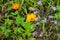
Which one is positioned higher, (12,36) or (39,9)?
(39,9)

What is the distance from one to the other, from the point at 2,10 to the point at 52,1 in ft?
2.32

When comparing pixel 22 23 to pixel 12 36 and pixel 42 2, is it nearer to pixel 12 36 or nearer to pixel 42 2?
pixel 12 36

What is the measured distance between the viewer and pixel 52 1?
3.42 meters

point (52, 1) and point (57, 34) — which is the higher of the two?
point (52, 1)

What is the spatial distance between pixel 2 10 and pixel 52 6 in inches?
27.4

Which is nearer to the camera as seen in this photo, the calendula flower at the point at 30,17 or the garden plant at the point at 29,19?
the garden plant at the point at 29,19

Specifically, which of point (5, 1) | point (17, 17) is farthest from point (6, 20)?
point (5, 1)

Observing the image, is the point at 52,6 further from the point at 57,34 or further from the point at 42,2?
the point at 57,34

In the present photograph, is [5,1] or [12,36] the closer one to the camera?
[12,36]

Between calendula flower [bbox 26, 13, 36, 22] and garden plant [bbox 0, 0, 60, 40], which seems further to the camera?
calendula flower [bbox 26, 13, 36, 22]

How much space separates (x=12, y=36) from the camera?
3.12m

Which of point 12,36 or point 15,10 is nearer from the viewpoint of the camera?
point 12,36

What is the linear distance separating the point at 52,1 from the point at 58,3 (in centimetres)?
9

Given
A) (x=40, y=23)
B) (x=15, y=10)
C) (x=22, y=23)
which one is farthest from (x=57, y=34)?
(x=15, y=10)
